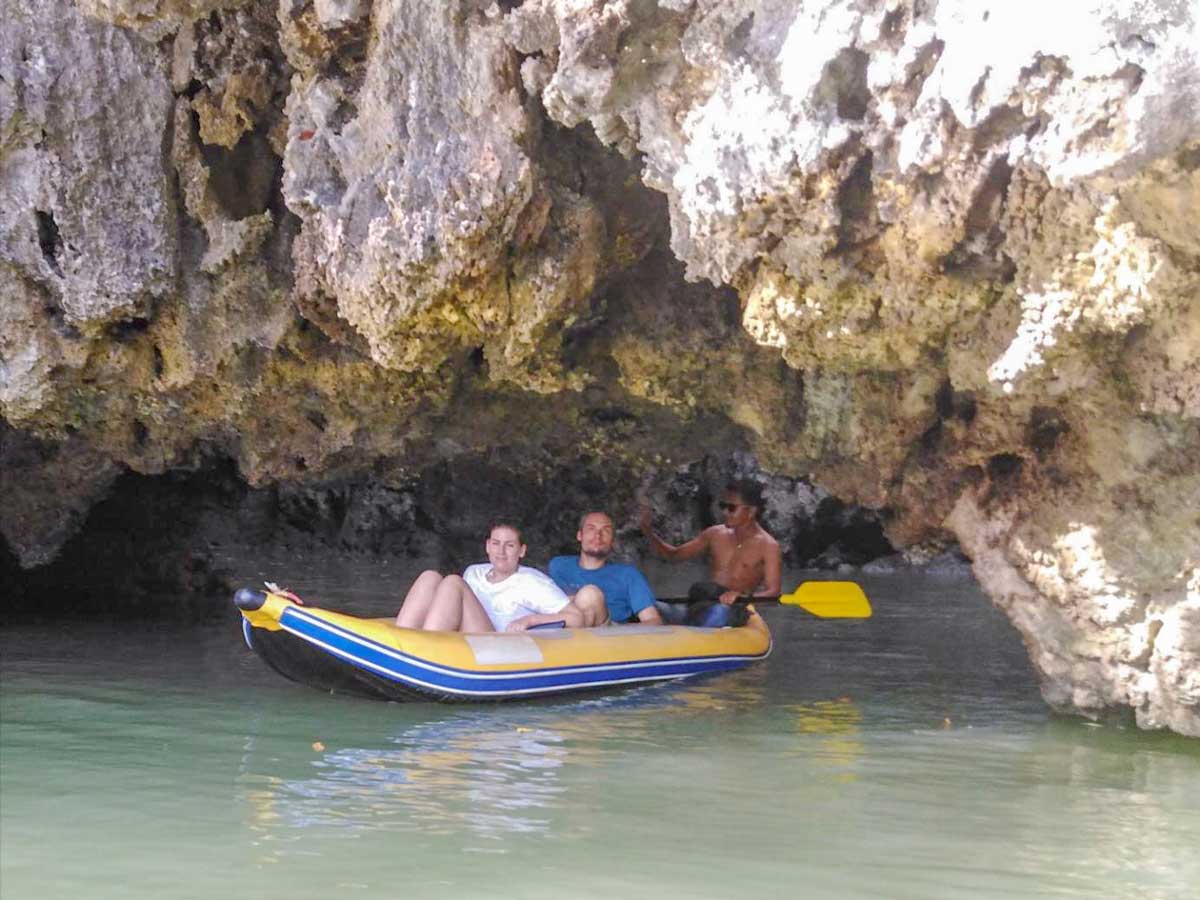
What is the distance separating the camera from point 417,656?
616 cm

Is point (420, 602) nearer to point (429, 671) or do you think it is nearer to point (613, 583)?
point (429, 671)

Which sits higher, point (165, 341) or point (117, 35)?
point (117, 35)

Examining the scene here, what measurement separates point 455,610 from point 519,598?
1.32ft

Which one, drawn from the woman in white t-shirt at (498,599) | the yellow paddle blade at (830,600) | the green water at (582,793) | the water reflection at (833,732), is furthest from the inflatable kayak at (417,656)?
the yellow paddle blade at (830,600)

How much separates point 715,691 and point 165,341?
11.2 ft

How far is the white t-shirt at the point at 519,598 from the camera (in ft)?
23.1

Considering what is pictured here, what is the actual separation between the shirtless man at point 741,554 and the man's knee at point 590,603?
57.0 inches

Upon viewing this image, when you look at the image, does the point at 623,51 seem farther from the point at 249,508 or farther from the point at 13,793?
the point at 249,508

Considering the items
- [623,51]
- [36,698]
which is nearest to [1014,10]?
[623,51]

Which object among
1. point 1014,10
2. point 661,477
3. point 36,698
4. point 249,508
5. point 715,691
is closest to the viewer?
point 1014,10

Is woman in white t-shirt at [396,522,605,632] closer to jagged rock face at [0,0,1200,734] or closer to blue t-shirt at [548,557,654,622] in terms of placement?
blue t-shirt at [548,557,654,622]

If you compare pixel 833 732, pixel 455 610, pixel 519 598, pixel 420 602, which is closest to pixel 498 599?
pixel 519 598

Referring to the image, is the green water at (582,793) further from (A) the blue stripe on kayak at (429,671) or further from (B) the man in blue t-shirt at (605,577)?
(B) the man in blue t-shirt at (605,577)

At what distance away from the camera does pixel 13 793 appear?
4340mm
